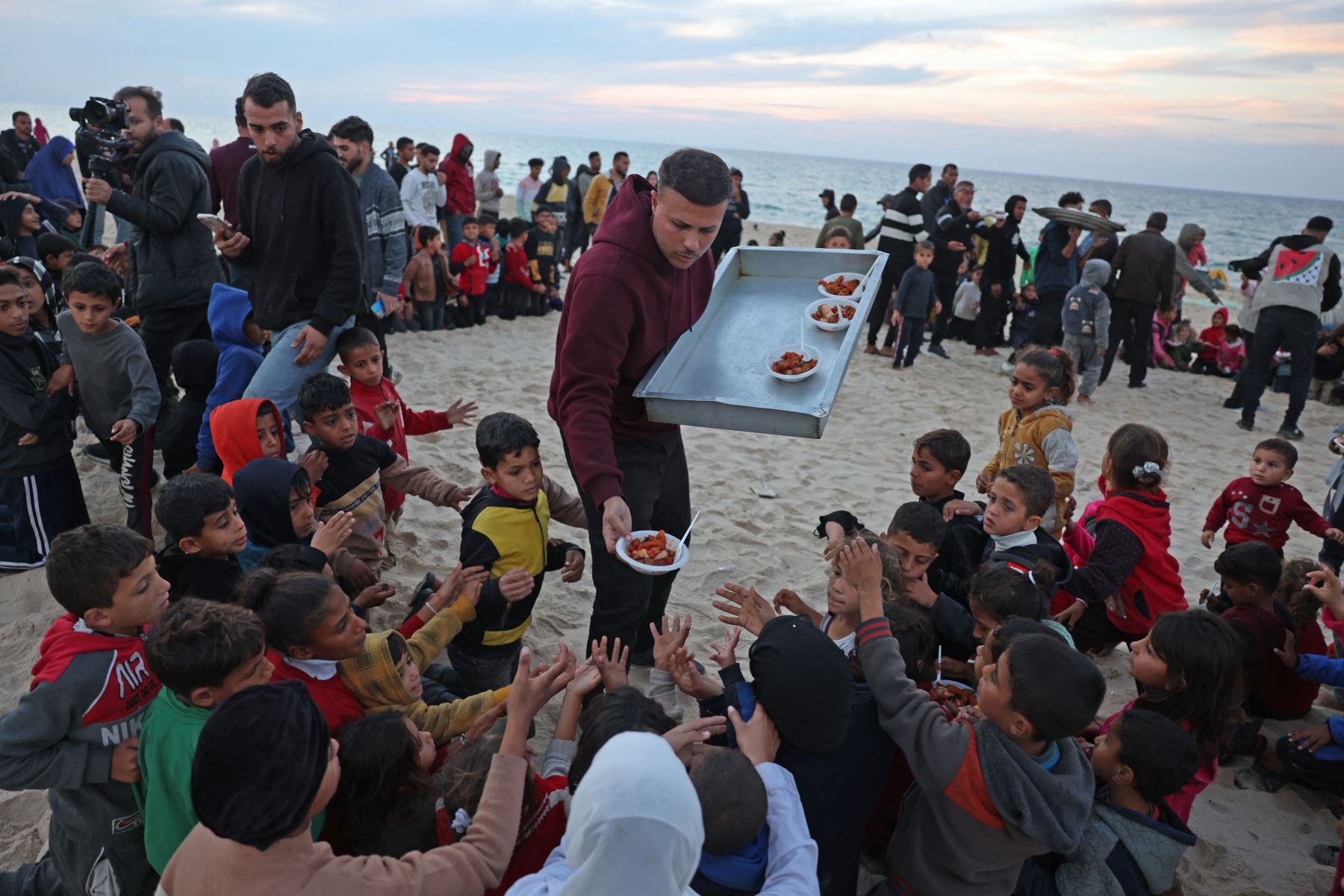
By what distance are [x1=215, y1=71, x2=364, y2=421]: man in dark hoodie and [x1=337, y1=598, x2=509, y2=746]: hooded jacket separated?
174 centimetres

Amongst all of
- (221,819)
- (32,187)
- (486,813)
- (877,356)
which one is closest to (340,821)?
(486,813)

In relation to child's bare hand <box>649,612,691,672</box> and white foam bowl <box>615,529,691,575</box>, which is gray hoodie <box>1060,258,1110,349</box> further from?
child's bare hand <box>649,612,691,672</box>

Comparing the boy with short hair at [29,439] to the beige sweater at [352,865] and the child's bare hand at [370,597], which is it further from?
the beige sweater at [352,865]

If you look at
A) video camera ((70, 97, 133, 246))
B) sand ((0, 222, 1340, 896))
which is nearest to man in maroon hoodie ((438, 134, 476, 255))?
sand ((0, 222, 1340, 896))

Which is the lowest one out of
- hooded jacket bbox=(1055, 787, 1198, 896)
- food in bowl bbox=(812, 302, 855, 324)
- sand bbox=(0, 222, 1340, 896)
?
sand bbox=(0, 222, 1340, 896)

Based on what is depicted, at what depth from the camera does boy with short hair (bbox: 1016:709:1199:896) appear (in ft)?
7.13

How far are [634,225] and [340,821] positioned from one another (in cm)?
196

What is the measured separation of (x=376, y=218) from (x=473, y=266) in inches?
140

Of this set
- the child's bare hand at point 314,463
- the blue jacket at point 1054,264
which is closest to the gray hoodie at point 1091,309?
the blue jacket at point 1054,264

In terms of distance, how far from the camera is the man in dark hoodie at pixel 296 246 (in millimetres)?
3816

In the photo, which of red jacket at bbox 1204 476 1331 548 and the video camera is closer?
red jacket at bbox 1204 476 1331 548

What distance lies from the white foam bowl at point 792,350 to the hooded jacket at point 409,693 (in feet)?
4.78

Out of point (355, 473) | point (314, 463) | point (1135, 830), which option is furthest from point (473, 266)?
point (1135, 830)

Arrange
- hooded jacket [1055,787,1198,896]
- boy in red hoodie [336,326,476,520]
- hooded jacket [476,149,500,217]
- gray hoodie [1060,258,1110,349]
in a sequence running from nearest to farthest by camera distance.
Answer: hooded jacket [1055,787,1198,896] → boy in red hoodie [336,326,476,520] → gray hoodie [1060,258,1110,349] → hooded jacket [476,149,500,217]
